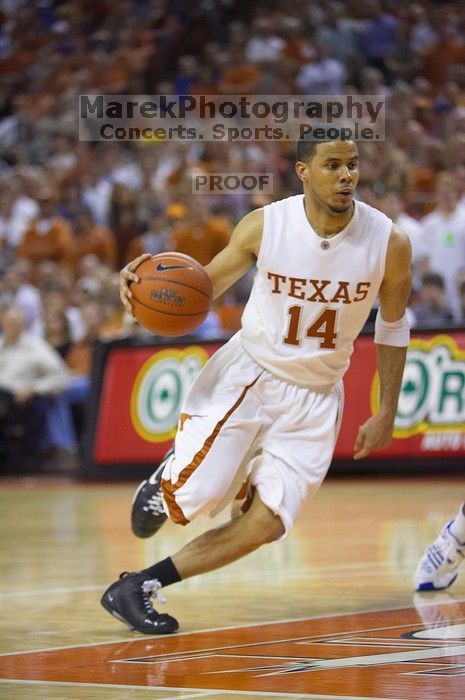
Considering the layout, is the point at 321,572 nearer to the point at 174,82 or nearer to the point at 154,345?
the point at 154,345

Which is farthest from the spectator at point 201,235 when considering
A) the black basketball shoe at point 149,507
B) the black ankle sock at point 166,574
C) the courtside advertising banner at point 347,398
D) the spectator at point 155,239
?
the black ankle sock at point 166,574

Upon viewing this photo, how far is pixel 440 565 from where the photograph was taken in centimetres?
614

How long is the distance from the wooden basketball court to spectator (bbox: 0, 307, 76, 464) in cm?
357

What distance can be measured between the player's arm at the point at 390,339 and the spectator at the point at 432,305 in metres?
6.21

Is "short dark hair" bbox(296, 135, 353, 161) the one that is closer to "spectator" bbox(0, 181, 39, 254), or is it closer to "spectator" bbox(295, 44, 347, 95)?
"spectator" bbox(295, 44, 347, 95)

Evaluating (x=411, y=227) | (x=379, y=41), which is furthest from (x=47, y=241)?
(x=411, y=227)

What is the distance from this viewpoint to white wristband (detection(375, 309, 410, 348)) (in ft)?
18.4

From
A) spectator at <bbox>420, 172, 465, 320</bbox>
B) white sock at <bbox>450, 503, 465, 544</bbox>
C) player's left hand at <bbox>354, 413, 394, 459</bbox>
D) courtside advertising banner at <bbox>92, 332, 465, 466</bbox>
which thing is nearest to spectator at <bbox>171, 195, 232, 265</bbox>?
courtside advertising banner at <bbox>92, 332, 465, 466</bbox>

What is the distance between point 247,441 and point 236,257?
71 centimetres

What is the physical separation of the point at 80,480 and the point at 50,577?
6.02 m

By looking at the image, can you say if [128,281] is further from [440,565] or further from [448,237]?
[448,237]

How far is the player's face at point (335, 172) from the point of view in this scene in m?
5.33

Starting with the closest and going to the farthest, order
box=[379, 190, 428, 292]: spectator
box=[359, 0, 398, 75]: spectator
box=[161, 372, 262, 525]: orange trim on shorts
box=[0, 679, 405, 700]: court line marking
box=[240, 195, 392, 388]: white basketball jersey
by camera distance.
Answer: box=[0, 679, 405, 700]: court line marking, box=[161, 372, 262, 525]: orange trim on shorts, box=[240, 195, 392, 388]: white basketball jersey, box=[379, 190, 428, 292]: spectator, box=[359, 0, 398, 75]: spectator

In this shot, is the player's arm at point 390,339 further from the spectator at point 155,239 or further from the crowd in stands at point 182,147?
the spectator at point 155,239
